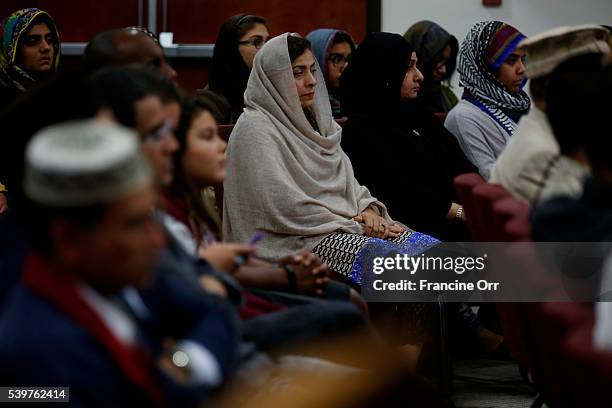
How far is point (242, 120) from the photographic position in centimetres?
342

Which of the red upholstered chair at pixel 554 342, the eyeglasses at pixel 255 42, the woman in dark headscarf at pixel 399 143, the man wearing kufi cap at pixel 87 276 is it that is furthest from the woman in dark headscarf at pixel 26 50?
the man wearing kufi cap at pixel 87 276

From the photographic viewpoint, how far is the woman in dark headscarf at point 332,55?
16.8 ft

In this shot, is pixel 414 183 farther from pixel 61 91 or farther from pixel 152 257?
pixel 152 257

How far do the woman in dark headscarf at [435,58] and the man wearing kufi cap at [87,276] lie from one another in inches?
Answer: 161

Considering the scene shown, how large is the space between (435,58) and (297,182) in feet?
7.12

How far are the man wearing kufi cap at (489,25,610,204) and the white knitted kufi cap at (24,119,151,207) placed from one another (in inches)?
45.9

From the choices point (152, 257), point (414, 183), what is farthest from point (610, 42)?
point (152, 257)

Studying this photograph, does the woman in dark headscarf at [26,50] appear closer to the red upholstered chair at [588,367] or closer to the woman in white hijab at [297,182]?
the woman in white hijab at [297,182]

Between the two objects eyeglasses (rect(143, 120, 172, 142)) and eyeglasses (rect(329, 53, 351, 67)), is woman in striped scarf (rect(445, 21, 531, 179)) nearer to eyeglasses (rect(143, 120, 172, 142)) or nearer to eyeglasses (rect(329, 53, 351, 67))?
eyeglasses (rect(329, 53, 351, 67))

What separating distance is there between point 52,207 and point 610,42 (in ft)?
8.34

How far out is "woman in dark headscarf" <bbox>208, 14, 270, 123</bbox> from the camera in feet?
14.6

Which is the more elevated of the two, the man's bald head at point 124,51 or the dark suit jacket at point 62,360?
the dark suit jacket at point 62,360

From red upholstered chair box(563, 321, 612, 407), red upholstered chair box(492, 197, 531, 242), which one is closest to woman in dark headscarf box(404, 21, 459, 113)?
red upholstered chair box(492, 197, 531, 242)

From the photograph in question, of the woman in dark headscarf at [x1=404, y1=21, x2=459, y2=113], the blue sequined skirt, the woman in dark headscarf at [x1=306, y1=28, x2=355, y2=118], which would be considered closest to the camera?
the blue sequined skirt
